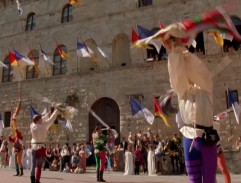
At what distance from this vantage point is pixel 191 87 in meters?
3.27

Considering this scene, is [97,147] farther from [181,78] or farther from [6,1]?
[6,1]

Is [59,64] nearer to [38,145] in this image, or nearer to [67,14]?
[67,14]

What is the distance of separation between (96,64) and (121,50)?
201 cm

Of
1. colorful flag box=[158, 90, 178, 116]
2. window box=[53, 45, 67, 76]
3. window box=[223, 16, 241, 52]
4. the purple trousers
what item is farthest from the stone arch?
the purple trousers

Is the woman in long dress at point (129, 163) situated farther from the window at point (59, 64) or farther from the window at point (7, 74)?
the window at point (7, 74)

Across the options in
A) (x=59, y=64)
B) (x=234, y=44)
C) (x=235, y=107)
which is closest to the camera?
(x=235, y=107)

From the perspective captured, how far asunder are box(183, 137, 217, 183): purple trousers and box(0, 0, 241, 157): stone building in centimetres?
1421

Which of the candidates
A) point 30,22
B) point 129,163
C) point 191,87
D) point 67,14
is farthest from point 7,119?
point 191,87

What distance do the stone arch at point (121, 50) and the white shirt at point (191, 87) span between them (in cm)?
1734

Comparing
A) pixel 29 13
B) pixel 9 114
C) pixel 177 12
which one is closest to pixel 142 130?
pixel 177 12

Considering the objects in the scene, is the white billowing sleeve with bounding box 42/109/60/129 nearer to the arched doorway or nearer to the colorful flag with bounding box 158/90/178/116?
the colorful flag with bounding box 158/90/178/116

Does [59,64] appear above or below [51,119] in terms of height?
above

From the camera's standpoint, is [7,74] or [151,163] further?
[7,74]

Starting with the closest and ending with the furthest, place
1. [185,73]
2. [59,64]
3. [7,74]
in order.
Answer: [185,73] < [59,64] < [7,74]
